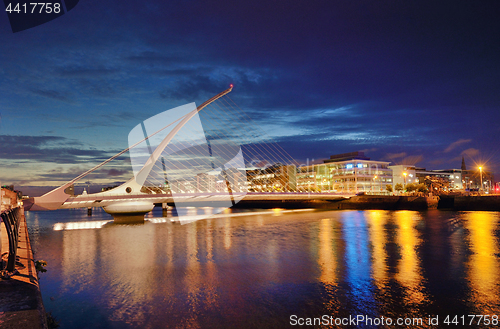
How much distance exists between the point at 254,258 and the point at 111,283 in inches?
247

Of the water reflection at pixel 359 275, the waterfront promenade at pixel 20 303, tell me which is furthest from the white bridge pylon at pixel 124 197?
the waterfront promenade at pixel 20 303

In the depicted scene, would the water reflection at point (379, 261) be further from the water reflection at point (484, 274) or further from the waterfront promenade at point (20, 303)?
the waterfront promenade at point (20, 303)

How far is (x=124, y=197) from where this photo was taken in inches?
1366

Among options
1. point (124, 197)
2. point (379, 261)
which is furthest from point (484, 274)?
point (124, 197)

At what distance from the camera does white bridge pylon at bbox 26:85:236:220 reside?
31.9 meters

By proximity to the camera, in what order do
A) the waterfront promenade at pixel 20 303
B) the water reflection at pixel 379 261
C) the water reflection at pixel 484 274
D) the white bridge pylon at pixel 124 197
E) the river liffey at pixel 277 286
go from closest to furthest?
the waterfront promenade at pixel 20 303 < the river liffey at pixel 277 286 < the water reflection at pixel 484 274 < the water reflection at pixel 379 261 < the white bridge pylon at pixel 124 197

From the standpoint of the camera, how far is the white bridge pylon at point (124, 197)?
3186cm

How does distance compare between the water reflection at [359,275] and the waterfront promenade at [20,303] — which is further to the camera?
the water reflection at [359,275]

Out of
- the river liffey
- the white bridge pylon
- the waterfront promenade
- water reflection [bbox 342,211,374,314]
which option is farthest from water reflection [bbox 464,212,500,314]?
the white bridge pylon

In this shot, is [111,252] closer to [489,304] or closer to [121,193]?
[489,304]

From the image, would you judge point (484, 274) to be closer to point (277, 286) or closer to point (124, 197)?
point (277, 286)

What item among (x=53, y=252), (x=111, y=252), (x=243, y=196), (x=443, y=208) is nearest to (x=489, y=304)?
(x=111, y=252)

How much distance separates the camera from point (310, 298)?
8.62 m

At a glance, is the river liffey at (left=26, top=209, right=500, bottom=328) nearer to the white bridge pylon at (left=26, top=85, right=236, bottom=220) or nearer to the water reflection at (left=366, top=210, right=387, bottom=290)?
the water reflection at (left=366, top=210, right=387, bottom=290)
